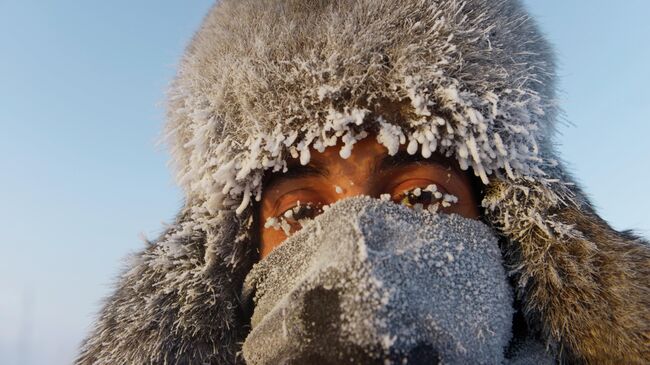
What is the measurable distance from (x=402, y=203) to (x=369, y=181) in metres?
0.11

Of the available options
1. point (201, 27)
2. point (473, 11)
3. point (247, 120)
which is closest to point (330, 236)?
point (247, 120)

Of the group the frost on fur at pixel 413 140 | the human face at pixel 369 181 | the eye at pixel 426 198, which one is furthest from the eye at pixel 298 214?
the eye at pixel 426 198

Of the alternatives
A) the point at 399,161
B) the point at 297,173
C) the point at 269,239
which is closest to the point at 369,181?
the point at 399,161

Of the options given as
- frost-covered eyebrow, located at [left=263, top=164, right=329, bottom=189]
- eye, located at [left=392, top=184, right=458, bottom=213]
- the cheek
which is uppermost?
frost-covered eyebrow, located at [left=263, top=164, right=329, bottom=189]

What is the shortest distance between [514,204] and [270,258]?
68 centimetres

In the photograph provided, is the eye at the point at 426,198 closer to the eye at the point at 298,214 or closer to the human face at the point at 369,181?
the human face at the point at 369,181

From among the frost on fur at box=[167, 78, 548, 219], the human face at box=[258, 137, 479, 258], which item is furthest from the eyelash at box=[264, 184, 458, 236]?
the frost on fur at box=[167, 78, 548, 219]

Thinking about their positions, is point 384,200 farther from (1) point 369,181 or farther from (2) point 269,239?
(2) point 269,239

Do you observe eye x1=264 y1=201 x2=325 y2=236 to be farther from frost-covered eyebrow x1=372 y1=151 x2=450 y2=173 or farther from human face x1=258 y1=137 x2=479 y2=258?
frost-covered eyebrow x1=372 y1=151 x2=450 y2=173

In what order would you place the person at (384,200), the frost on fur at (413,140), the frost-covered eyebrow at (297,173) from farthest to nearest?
the frost-covered eyebrow at (297,173)
the frost on fur at (413,140)
the person at (384,200)

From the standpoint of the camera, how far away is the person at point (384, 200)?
120cm

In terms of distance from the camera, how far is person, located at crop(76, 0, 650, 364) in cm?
120

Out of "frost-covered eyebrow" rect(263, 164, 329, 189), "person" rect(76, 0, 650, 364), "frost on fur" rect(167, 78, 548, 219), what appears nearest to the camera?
"person" rect(76, 0, 650, 364)

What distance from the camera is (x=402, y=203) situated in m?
1.42
